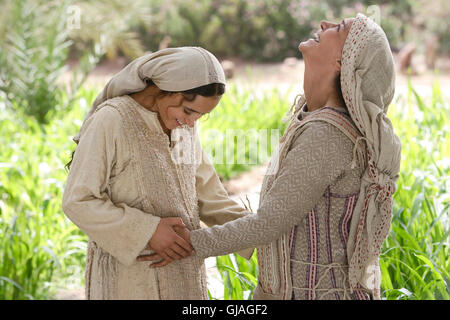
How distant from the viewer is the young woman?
1578 millimetres

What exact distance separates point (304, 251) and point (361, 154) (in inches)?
12.7

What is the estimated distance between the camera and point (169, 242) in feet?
5.38

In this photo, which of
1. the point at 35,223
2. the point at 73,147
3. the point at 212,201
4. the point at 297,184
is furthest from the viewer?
the point at 73,147

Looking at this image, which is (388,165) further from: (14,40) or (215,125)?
(14,40)

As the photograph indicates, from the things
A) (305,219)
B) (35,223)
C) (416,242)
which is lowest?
(416,242)

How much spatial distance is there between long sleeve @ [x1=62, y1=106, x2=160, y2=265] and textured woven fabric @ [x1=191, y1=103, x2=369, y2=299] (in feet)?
0.57

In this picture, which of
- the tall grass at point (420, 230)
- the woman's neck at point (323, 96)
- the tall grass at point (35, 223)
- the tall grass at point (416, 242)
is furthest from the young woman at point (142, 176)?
the tall grass at point (35, 223)

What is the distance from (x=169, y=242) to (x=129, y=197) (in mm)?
180

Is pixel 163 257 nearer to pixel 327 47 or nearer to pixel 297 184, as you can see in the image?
pixel 297 184

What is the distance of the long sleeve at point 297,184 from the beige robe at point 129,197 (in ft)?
0.77

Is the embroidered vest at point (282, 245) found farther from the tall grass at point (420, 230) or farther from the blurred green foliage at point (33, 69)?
the blurred green foliage at point (33, 69)

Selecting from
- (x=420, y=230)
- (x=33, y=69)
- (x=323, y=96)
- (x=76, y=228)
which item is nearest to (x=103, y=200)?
(x=323, y=96)

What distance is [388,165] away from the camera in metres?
1.57

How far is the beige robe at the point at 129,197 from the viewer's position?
5.15 feet
